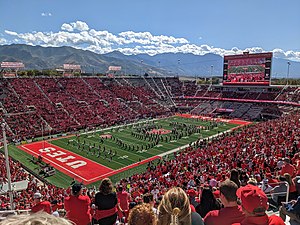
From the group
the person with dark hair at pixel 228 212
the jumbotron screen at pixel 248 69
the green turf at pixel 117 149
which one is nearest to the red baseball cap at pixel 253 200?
the person with dark hair at pixel 228 212

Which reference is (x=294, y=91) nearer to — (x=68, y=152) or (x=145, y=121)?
(x=145, y=121)

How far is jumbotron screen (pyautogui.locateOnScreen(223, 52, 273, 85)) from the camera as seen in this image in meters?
53.0

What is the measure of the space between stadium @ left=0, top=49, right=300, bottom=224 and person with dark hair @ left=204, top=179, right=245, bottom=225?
57.4 inches

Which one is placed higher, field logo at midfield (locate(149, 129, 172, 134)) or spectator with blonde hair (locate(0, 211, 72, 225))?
spectator with blonde hair (locate(0, 211, 72, 225))

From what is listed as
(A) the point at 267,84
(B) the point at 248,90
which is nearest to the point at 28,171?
(A) the point at 267,84

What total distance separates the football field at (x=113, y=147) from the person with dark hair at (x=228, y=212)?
1973 cm

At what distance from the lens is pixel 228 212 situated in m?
A: 3.61

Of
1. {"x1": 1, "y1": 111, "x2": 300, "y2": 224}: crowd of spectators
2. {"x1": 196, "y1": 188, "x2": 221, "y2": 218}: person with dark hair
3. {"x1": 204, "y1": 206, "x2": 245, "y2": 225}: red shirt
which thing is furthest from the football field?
{"x1": 204, "y1": 206, "x2": 245, "y2": 225}: red shirt

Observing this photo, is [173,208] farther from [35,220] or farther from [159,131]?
[159,131]

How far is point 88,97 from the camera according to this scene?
53.0m

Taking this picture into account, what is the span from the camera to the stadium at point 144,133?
568 inches

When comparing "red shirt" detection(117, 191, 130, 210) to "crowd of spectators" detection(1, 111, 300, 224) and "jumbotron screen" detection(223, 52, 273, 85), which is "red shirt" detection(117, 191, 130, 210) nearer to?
"crowd of spectators" detection(1, 111, 300, 224)

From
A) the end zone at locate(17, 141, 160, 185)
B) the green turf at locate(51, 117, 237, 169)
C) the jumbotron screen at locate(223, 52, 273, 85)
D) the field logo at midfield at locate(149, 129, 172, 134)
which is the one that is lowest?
the end zone at locate(17, 141, 160, 185)

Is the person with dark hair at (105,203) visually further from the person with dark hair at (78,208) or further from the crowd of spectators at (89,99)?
the crowd of spectators at (89,99)
